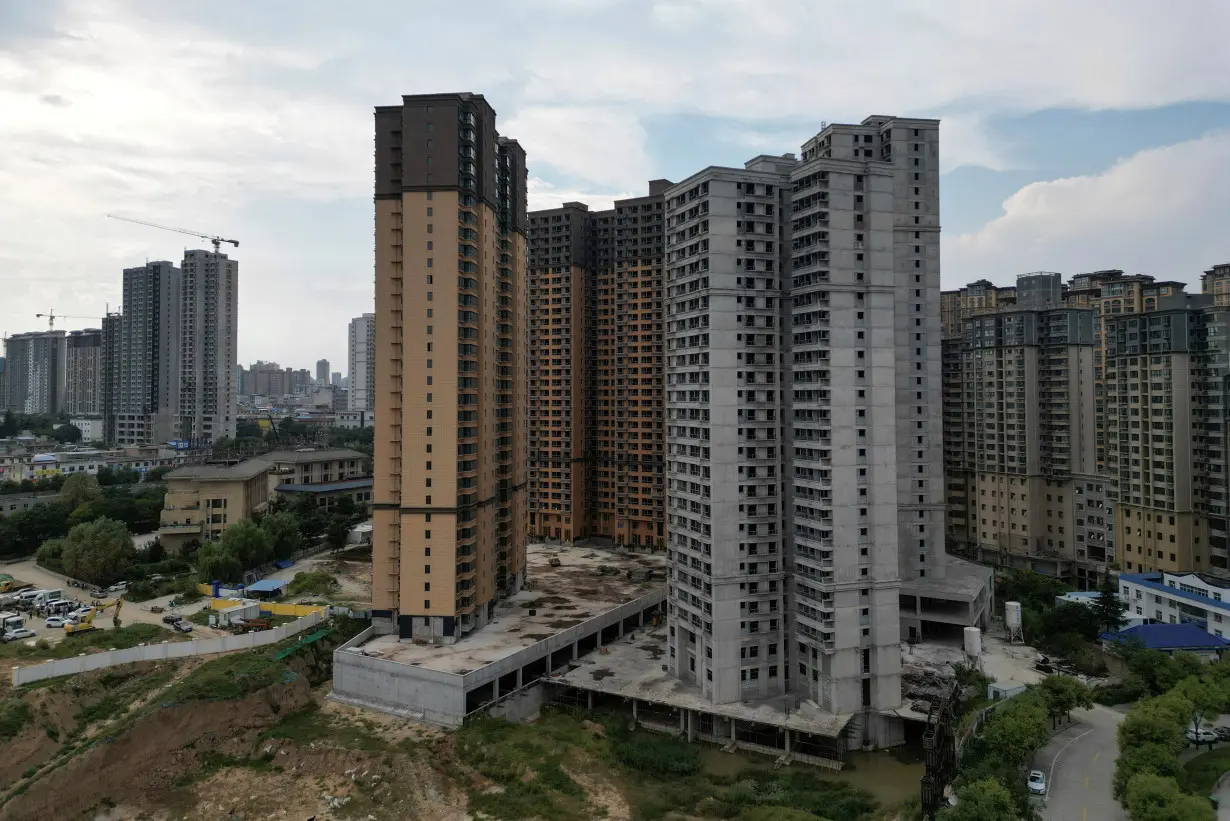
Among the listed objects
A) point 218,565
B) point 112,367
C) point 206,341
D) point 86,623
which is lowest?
point 86,623

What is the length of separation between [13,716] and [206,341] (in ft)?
414

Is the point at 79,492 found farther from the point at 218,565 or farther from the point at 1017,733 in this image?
the point at 1017,733

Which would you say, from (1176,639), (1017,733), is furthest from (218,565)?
(1176,639)

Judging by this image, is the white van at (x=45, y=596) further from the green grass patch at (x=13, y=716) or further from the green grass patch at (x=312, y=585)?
the green grass patch at (x=13, y=716)

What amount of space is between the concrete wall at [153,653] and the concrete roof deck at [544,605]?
8652mm

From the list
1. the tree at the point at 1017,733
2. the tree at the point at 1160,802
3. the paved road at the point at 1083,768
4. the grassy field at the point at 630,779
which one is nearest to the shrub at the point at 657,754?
the grassy field at the point at 630,779

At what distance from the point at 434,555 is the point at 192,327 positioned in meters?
129

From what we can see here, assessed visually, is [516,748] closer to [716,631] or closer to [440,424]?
[716,631]

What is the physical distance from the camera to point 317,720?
162 ft

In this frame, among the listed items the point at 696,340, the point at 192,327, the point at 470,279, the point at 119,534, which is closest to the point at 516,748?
the point at 696,340

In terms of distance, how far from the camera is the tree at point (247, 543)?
73812mm

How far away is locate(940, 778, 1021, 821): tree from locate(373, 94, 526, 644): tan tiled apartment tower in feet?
114

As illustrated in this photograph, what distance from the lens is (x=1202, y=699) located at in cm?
4053

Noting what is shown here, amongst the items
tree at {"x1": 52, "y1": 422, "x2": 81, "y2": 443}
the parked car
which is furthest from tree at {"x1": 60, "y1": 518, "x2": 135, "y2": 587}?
tree at {"x1": 52, "y1": 422, "x2": 81, "y2": 443}
